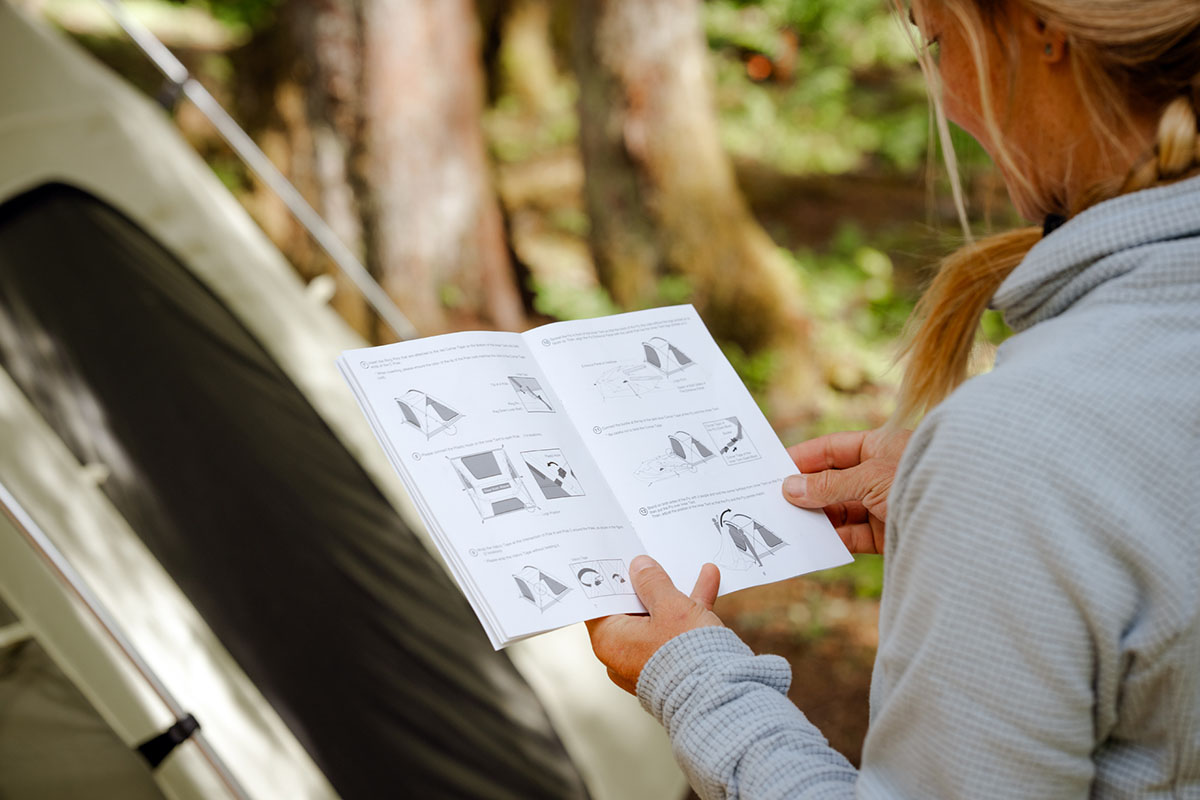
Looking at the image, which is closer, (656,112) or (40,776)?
(40,776)

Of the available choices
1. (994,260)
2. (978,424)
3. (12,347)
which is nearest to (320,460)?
(12,347)

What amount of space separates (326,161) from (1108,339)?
311 centimetres

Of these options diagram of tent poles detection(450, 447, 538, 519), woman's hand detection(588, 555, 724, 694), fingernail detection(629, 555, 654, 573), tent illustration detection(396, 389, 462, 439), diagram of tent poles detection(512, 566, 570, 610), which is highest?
tent illustration detection(396, 389, 462, 439)

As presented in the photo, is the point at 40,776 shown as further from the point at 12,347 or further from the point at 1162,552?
the point at 1162,552

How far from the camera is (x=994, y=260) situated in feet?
2.95

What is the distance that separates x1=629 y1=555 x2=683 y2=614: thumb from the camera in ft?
3.10

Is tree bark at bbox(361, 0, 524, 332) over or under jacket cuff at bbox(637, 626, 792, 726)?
over

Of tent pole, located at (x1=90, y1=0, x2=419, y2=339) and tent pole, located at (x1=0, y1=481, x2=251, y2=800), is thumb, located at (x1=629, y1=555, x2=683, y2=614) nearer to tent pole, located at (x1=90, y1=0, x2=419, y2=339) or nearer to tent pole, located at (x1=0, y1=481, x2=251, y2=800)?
tent pole, located at (x1=0, y1=481, x2=251, y2=800)

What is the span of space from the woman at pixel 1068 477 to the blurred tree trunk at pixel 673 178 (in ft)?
8.88

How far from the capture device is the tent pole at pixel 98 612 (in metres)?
1.29

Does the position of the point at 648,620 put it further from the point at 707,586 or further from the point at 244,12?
the point at 244,12

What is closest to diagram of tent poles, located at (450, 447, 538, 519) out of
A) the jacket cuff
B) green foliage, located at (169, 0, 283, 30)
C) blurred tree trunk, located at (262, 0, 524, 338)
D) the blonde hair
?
the jacket cuff

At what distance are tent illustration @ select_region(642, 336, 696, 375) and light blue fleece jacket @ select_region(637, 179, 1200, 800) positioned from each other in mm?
570

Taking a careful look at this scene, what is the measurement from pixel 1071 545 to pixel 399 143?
3.02m
